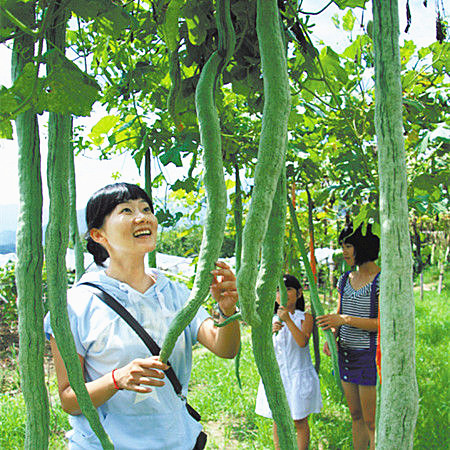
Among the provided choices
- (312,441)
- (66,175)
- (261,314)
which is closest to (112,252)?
(66,175)

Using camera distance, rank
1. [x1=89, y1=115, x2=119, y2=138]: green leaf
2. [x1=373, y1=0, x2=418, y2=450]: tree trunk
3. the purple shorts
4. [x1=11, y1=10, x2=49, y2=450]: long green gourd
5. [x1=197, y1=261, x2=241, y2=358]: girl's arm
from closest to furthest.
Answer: [x1=373, y1=0, x2=418, y2=450]: tree trunk < [x1=11, y1=10, x2=49, y2=450]: long green gourd < [x1=197, y1=261, x2=241, y2=358]: girl's arm < [x1=89, y1=115, x2=119, y2=138]: green leaf < the purple shorts

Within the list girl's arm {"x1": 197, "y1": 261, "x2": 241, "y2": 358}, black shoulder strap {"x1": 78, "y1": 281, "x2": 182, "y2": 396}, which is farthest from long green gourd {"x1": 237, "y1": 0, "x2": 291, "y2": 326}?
black shoulder strap {"x1": 78, "y1": 281, "x2": 182, "y2": 396}

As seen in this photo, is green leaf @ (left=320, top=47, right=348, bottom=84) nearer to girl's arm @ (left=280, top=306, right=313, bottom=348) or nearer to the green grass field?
A: girl's arm @ (left=280, top=306, right=313, bottom=348)

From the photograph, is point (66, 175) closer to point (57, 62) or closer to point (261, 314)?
point (57, 62)

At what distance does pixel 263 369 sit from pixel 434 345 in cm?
552

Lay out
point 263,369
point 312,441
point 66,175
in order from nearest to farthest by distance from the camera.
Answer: point 263,369
point 66,175
point 312,441

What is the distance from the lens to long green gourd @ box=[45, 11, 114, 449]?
63cm

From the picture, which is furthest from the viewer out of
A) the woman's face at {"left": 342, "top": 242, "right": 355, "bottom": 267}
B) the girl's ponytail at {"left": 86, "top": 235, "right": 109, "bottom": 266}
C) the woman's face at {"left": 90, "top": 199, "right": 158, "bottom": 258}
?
the woman's face at {"left": 342, "top": 242, "right": 355, "bottom": 267}

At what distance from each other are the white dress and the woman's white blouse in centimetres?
152

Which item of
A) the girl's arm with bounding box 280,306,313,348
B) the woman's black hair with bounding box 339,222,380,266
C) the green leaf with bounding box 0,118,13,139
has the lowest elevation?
the girl's arm with bounding box 280,306,313,348

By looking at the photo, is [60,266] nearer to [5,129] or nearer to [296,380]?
[5,129]

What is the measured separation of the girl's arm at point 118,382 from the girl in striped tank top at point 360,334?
1.71 m

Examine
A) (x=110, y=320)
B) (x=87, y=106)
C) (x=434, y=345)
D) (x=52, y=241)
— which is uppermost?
(x=87, y=106)

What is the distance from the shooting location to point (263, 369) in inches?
21.5
